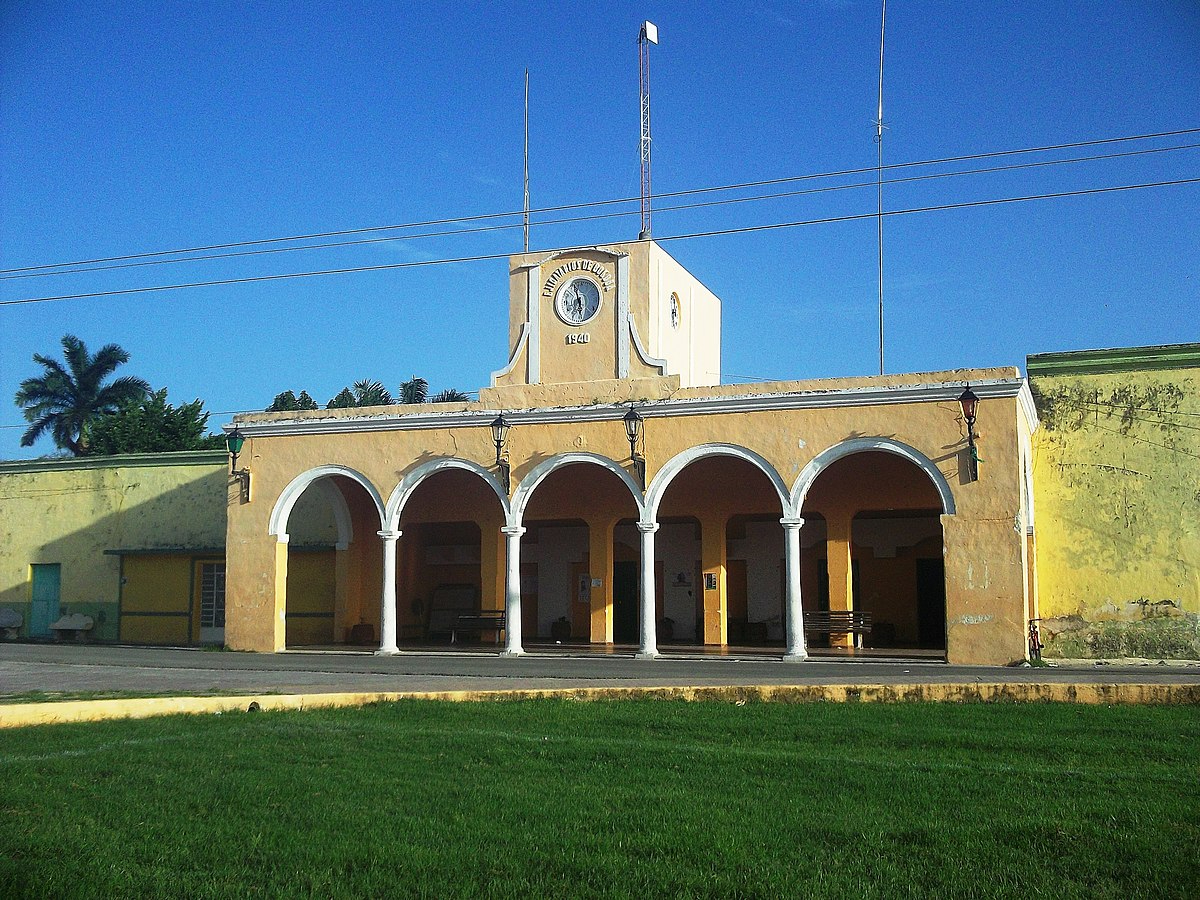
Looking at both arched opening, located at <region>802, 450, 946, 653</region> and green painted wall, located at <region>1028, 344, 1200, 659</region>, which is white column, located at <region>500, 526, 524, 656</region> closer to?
arched opening, located at <region>802, 450, 946, 653</region>

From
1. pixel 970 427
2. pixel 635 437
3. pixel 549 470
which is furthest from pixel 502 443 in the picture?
pixel 970 427

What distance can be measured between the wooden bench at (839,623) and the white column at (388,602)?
7.35 m

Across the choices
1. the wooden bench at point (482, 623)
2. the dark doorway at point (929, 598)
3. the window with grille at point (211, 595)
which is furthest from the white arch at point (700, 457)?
the window with grille at point (211, 595)

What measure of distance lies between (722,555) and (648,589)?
111 inches

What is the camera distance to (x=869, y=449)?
18.7m

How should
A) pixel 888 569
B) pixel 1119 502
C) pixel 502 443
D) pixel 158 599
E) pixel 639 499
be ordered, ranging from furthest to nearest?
pixel 158 599 → pixel 888 569 → pixel 1119 502 → pixel 502 443 → pixel 639 499

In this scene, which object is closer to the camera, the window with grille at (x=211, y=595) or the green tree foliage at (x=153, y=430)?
the window with grille at (x=211, y=595)

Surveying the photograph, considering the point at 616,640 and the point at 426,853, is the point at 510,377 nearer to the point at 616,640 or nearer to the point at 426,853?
the point at 616,640

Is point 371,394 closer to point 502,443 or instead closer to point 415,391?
point 415,391

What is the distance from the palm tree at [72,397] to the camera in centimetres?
4903

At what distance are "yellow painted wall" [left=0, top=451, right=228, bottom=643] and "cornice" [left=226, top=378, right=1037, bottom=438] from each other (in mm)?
6235

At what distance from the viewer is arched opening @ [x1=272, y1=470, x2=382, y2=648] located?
968 inches

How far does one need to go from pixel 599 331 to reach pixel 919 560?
7823 millimetres

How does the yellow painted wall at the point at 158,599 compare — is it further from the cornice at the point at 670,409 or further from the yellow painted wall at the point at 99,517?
the cornice at the point at 670,409
